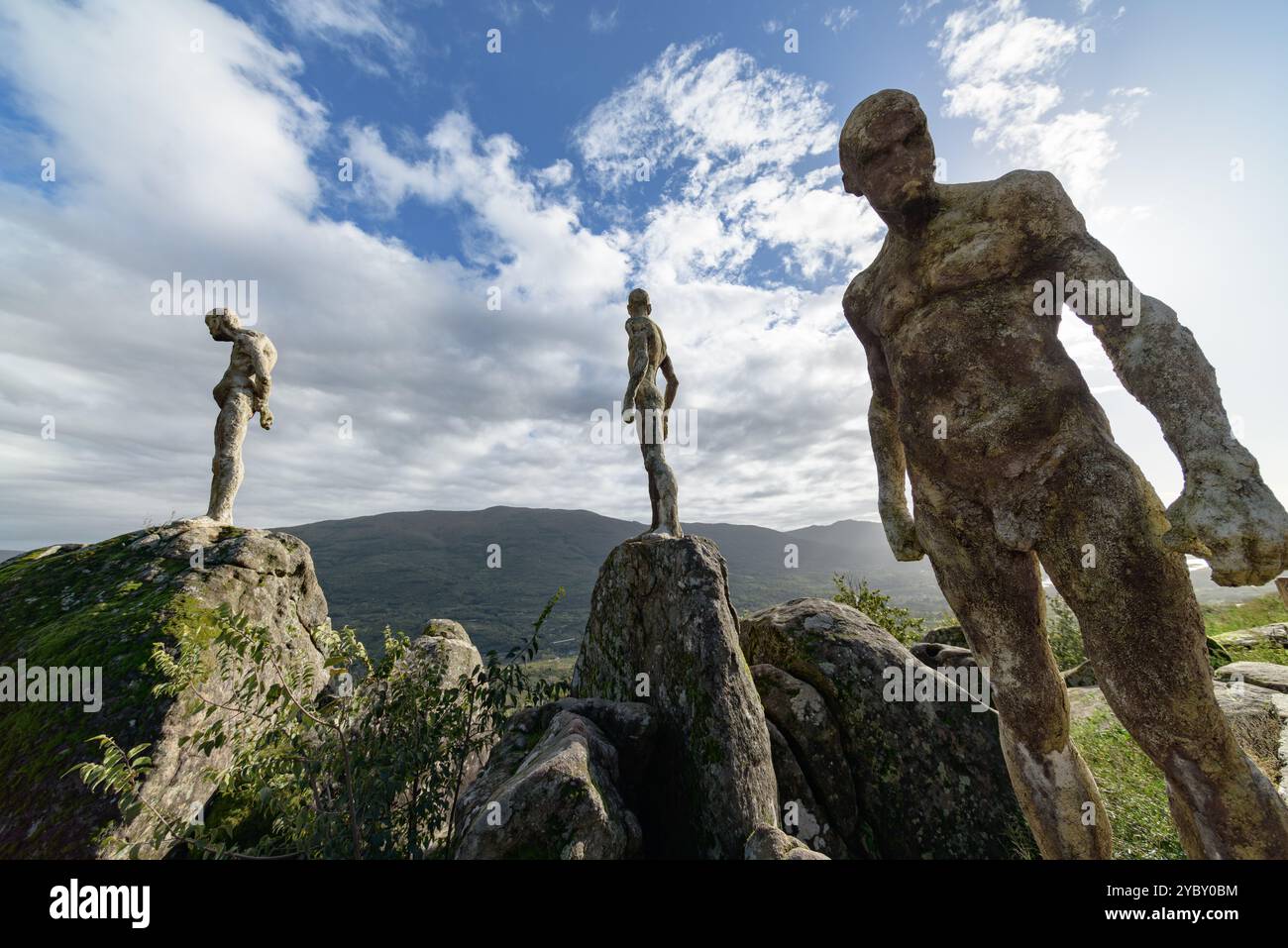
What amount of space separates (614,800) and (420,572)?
211 m

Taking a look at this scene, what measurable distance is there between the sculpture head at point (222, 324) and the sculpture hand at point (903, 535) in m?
11.0

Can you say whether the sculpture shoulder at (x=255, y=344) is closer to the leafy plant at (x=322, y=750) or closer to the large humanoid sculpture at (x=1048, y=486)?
the leafy plant at (x=322, y=750)

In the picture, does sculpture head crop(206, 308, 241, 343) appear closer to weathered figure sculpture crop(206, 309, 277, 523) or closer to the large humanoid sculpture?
weathered figure sculpture crop(206, 309, 277, 523)

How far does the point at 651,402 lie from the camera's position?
7.82 meters

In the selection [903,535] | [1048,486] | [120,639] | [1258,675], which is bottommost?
[1258,675]

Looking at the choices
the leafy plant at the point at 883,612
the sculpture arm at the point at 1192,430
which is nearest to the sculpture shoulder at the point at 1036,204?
the sculpture arm at the point at 1192,430

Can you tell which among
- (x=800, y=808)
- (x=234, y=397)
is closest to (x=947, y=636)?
(x=800, y=808)

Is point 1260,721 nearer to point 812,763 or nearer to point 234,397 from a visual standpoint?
point 812,763

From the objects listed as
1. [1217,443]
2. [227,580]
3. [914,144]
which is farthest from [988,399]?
[227,580]

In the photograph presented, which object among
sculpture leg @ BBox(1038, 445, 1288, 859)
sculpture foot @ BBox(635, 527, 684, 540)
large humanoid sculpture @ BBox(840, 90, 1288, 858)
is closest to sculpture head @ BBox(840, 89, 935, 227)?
large humanoid sculpture @ BBox(840, 90, 1288, 858)

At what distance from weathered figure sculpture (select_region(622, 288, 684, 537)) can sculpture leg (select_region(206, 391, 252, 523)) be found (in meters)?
6.68

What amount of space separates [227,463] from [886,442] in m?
9.94
